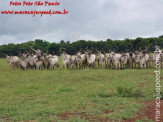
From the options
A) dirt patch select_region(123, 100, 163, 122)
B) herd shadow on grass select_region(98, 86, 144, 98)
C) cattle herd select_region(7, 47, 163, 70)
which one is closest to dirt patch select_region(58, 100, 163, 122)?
dirt patch select_region(123, 100, 163, 122)

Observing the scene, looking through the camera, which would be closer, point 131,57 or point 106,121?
point 106,121

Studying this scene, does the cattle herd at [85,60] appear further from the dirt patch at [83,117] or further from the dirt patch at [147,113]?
the dirt patch at [83,117]

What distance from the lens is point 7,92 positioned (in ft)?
37.5

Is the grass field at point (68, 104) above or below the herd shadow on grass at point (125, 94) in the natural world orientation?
below

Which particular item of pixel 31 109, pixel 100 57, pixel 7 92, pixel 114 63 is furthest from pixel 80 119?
pixel 100 57

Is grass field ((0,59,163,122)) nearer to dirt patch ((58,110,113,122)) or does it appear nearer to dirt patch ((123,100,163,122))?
dirt patch ((58,110,113,122))

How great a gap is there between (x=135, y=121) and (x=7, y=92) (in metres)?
6.68

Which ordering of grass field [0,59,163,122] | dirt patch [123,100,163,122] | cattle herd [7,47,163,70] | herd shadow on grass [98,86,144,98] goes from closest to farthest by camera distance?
dirt patch [123,100,163,122] < grass field [0,59,163,122] < herd shadow on grass [98,86,144,98] < cattle herd [7,47,163,70]

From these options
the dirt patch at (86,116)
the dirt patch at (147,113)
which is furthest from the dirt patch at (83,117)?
the dirt patch at (147,113)

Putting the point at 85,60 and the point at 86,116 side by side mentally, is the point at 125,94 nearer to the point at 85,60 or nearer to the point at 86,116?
the point at 86,116

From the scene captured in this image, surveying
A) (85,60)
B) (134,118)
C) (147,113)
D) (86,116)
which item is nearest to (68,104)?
(86,116)

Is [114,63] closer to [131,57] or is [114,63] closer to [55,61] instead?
[131,57]

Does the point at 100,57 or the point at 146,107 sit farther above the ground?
the point at 100,57

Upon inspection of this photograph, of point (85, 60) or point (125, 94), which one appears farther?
point (85, 60)
